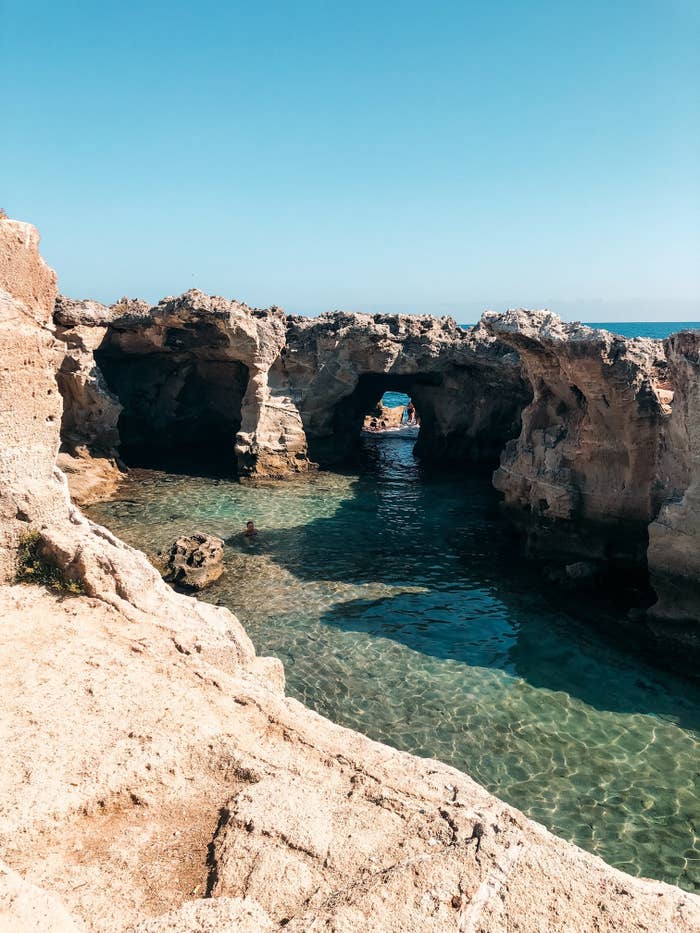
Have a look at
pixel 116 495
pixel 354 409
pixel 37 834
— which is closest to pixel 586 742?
pixel 37 834

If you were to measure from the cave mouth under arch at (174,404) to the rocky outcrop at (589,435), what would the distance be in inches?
601

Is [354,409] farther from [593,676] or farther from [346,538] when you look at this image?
[593,676]

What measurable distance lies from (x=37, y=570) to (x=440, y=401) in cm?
2735

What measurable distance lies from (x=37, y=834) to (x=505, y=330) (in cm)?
1661

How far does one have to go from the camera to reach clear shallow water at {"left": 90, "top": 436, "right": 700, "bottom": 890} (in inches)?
393

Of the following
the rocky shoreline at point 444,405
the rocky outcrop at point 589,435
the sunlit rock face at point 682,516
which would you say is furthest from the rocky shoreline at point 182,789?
the rocky outcrop at point 589,435

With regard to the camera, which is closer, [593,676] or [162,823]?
[162,823]

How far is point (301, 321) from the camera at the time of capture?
32.2m

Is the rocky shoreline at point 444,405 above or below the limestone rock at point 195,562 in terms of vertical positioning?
above

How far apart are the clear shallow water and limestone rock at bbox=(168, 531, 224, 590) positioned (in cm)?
47

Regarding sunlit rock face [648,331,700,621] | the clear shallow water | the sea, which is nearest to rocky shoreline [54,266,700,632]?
sunlit rock face [648,331,700,621]

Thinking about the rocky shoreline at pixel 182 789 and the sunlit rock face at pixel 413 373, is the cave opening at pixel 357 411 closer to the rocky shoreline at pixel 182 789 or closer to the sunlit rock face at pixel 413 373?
the sunlit rock face at pixel 413 373

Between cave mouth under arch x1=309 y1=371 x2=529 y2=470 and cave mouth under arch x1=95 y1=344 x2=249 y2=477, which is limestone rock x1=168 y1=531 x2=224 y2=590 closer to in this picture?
cave mouth under arch x1=95 y1=344 x2=249 y2=477

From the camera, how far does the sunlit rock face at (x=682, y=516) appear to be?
45.4 feet
